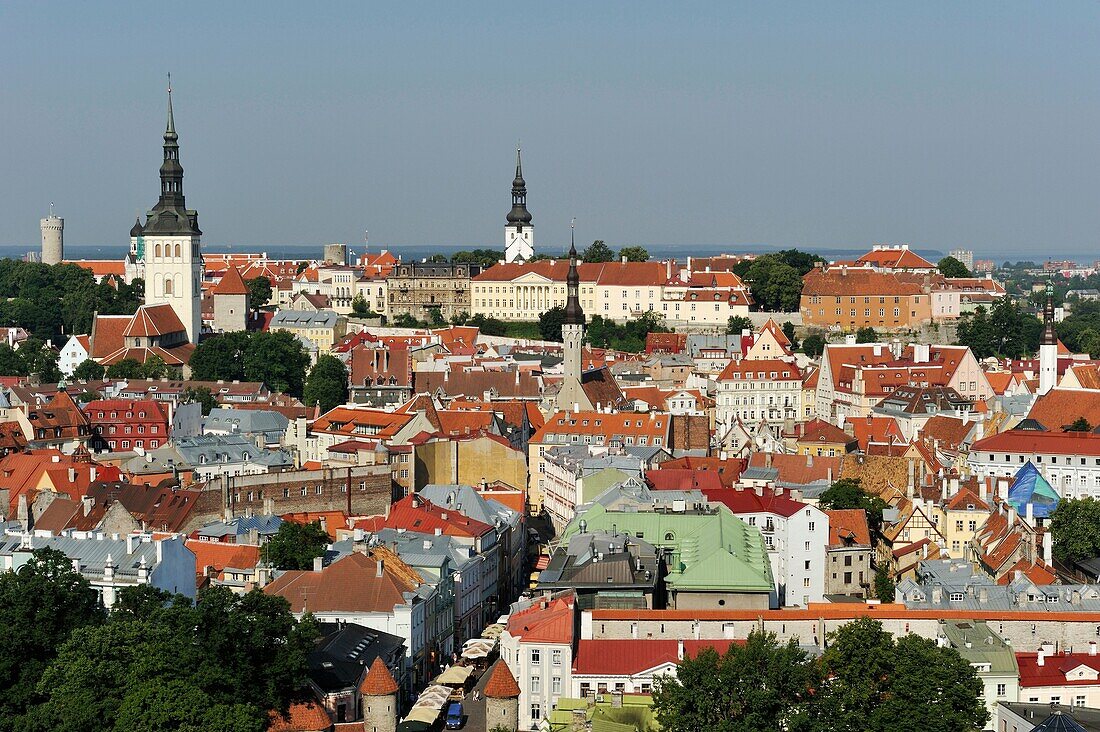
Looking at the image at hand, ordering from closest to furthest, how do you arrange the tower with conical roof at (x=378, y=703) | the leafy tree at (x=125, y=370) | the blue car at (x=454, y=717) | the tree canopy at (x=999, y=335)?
1. the tower with conical roof at (x=378, y=703)
2. the blue car at (x=454, y=717)
3. the leafy tree at (x=125, y=370)
4. the tree canopy at (x=999, y=335)

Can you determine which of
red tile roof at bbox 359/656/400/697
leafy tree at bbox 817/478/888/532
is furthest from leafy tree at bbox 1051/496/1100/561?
red tile roof at bbox 359/656/400/697

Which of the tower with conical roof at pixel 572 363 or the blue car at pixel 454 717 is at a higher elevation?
the tower with conical roof at pixel 572 363

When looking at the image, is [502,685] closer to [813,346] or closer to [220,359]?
[220,359]

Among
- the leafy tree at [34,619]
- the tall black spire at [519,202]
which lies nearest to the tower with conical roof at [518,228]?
the tall black spire at [519,202]

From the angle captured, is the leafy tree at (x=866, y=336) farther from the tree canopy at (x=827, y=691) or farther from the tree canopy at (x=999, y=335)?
the tree canopy at (x=827, y=691)

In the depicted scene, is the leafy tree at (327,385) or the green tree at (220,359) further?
the green tree at (220,359)
